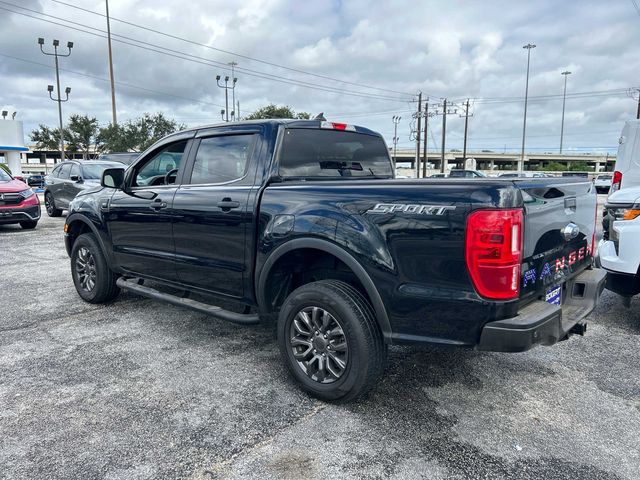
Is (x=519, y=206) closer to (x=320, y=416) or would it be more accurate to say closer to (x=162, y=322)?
(x=320, y=416)

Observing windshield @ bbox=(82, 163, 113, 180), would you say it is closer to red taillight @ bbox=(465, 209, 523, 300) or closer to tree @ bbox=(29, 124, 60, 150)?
red taillight @ bbox=(465, 209, 523, 300)

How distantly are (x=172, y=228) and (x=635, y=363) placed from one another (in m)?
3.95

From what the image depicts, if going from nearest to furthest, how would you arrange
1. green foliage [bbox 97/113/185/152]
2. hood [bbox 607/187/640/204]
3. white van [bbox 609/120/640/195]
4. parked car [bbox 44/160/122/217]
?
hood [bbox 607/187/640/204] → white van [bbox 609/120/640/195] → parked car [bbox 44/160/122/217] → green foliage [bbox 97/113/185/152]

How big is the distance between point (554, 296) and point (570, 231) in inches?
17.3

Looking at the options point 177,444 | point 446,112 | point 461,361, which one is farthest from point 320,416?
point 446,112

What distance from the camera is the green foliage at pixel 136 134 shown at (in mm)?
40656

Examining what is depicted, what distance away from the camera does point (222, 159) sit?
3.97 meters

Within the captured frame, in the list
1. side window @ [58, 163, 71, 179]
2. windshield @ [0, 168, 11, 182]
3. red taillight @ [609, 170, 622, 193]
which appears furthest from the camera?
side window @ [58, 163, 71, 179]

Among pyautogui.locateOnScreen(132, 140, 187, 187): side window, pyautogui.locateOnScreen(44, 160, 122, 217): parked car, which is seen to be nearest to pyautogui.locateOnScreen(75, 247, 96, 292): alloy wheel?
pyautogui.locateOnScreen(132, 140, 187, 187): side window

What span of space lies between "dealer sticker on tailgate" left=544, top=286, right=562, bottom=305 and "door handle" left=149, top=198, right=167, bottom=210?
309 centimetres

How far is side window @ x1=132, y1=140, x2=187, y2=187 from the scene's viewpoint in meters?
4.41

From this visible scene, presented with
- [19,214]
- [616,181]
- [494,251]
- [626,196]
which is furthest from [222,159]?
[19,214]

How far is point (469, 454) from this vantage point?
2645 millimetres

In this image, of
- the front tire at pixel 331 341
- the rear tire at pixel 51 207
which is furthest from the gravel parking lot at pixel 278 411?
the rear tire at pixel 51 207
